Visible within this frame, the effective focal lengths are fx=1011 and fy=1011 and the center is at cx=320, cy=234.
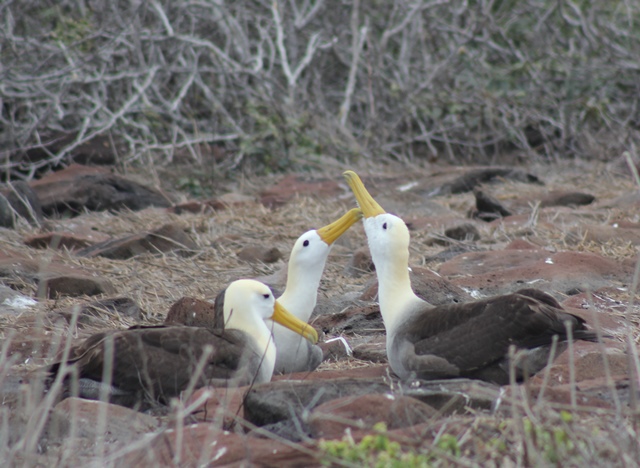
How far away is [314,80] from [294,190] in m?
2.93

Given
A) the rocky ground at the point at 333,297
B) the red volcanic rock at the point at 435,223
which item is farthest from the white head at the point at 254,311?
the red volcanic rock at the point at 435,223

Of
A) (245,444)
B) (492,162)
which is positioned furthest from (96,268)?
(492,162)

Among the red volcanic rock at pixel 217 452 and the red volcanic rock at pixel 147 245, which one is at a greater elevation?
the red volcanic rock at pixel 217 452

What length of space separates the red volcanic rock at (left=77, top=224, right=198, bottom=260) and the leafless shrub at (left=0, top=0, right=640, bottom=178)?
307 cm

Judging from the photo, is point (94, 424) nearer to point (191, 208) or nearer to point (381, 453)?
point (381, 453)

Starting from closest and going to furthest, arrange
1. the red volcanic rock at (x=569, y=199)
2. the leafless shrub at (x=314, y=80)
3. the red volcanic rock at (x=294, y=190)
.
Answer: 1. the red volcanic rock at (x=569, y=199)
2. the red volcanic rock at (x=294, y=190)
3. the leafless shrub at (x=314, y=80)

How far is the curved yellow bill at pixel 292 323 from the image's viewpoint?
4391 millimetres

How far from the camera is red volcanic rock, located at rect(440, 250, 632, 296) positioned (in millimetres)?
5580

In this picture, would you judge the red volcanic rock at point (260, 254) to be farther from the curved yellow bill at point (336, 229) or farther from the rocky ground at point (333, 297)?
the curved yellow bill at point (336, 229)

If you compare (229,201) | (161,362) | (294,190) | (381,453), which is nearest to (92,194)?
(229,201)

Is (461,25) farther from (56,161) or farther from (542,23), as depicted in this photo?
(56,161)

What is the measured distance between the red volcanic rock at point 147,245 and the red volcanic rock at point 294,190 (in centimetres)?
209

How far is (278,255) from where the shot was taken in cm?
693

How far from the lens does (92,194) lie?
884 centimetres
